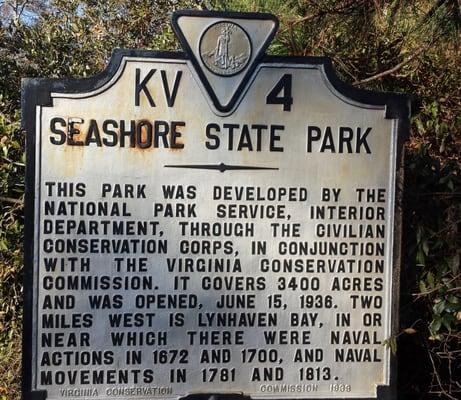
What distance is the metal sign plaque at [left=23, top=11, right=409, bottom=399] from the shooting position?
395 cm

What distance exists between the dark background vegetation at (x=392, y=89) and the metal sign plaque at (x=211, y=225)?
51 centimetres

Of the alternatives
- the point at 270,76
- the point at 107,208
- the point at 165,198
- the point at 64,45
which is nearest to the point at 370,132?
the point at 270,76

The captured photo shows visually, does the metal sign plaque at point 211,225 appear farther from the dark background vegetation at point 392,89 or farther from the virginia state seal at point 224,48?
the dark background vegetation at point 392,89

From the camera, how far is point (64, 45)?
7.11 meters

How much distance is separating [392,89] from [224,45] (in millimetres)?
3046

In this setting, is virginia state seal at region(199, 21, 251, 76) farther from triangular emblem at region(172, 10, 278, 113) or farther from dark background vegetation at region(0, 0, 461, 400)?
dark background vegetation at region(0, 0, 461, 400)

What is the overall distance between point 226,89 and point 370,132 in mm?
861

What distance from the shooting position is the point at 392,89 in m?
6.69

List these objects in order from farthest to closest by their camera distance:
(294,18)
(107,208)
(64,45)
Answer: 1. (64,45)
2. (294,18)
3. (107,208)

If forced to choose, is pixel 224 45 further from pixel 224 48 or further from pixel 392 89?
pixel 392 89

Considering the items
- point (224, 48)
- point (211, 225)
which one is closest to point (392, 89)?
point (224, 48)

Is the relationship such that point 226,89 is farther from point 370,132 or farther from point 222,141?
point 370,132

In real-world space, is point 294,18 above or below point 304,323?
above

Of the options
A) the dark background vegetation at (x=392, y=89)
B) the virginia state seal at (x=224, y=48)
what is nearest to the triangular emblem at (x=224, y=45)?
the virginia state seal at (x=224, y=48)
